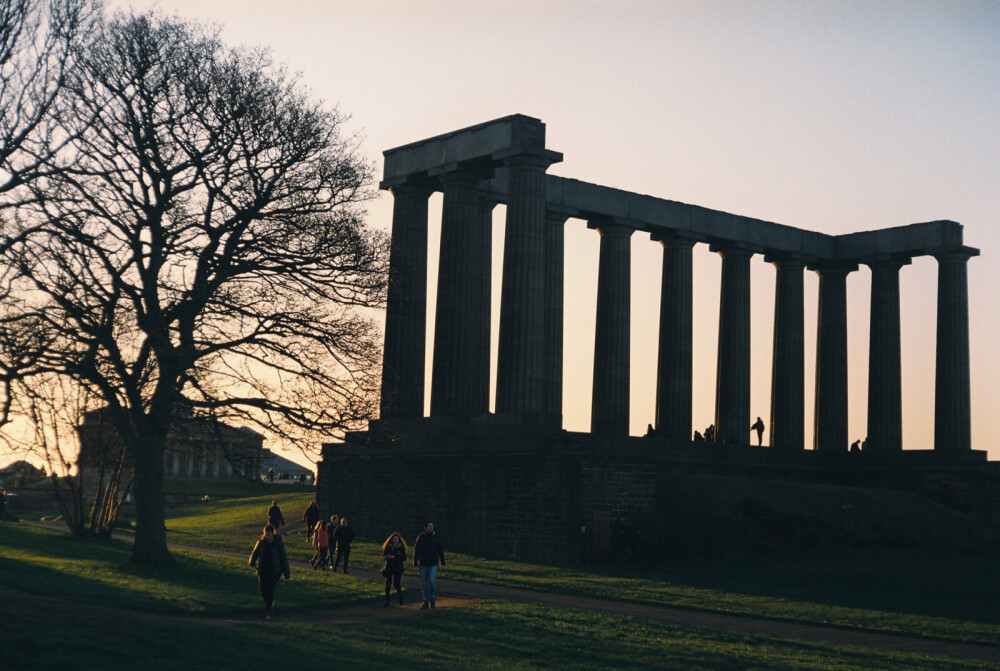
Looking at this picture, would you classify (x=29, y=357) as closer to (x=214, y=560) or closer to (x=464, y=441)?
(x=214, y=560)

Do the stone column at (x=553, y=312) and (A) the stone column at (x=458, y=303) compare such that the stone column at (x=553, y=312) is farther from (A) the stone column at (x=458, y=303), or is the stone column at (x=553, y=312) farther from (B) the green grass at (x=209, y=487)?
(B) the green grass at (x=209, y=487)

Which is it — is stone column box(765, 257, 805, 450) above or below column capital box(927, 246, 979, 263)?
below

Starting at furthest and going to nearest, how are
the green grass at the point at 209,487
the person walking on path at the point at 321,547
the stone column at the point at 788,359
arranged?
Answer: the green grass at the point at 209,487, the stone column at the point at 788,359, the person walking on path at the point at 321,547

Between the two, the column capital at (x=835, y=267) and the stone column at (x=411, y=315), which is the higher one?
the column capital at (x=835, y=267)

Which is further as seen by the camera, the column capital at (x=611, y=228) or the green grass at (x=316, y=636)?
the column capital at (x=611, y=228)

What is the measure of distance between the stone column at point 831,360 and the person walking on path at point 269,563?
49840 millimetres

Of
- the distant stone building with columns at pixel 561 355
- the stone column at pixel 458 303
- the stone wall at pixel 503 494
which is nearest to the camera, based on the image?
the stone wall at pixel 503 494

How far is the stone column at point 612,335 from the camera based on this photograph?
6245cm

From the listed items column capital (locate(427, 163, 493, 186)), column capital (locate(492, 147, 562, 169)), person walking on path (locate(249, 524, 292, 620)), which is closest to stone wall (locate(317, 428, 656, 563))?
column capital (locate(492, 147, 562, 169))

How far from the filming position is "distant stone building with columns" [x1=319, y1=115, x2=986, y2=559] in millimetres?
48594

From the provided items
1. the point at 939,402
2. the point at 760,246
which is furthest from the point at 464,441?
the point at 939,402

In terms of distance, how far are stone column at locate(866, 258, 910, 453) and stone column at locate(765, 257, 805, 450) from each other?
4.06m

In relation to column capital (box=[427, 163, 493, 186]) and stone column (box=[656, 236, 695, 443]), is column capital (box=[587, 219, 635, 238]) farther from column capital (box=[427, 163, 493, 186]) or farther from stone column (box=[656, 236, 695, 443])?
column capital (box=[427, 163, 493, 186])

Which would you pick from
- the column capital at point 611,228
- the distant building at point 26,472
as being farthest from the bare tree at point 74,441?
the column capital at point 611,228
